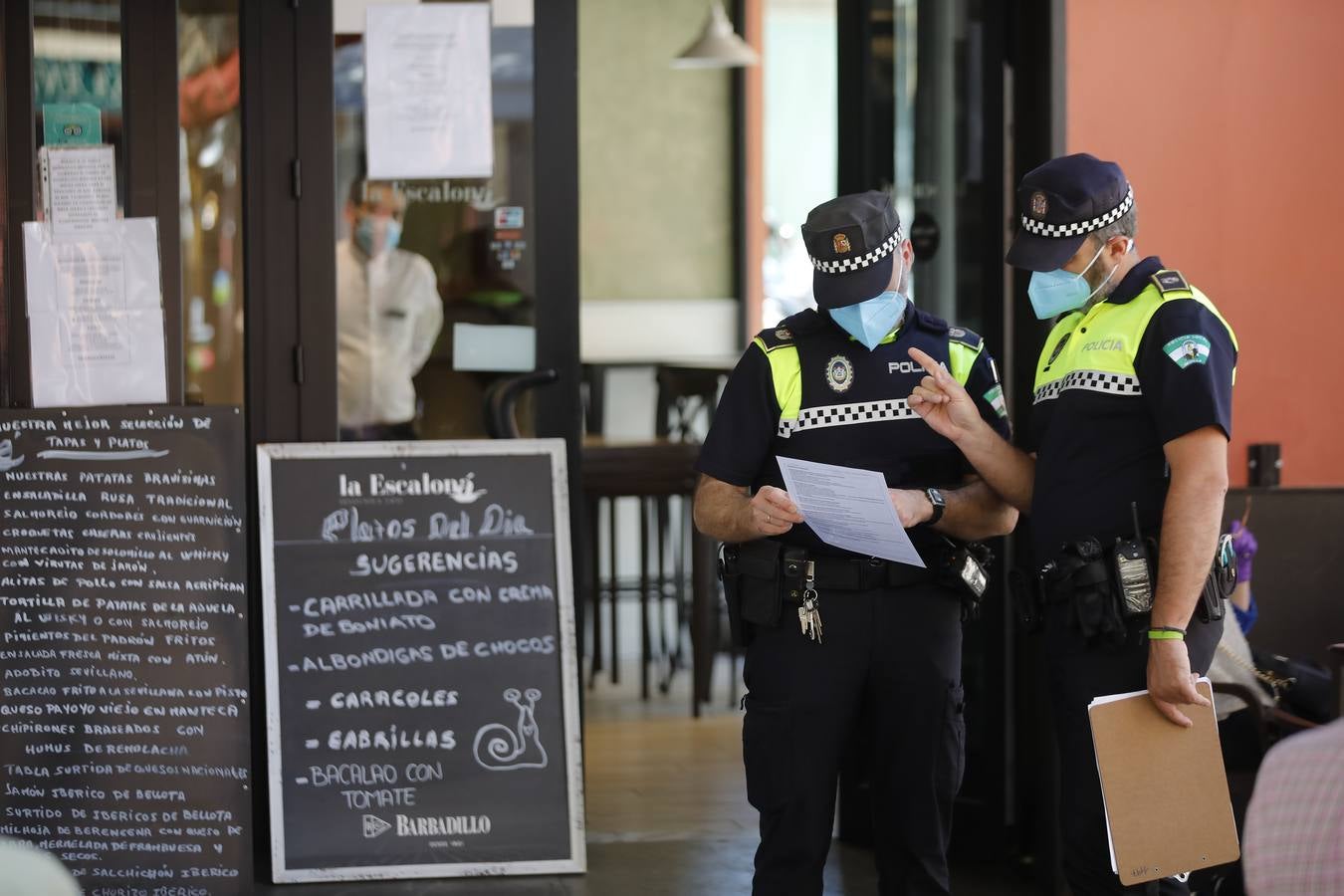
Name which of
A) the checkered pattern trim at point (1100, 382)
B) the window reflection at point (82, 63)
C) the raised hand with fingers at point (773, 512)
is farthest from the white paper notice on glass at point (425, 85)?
the checkered pattern trim at point (1100, 382)

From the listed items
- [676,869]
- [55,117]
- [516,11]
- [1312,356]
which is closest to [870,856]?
[676,869]

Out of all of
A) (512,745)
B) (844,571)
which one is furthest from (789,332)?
(512,745)

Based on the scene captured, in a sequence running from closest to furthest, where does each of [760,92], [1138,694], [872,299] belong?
[1138,694] → [872,299] → [760,92]

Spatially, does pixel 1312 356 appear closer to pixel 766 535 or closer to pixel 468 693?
pixel 766 535

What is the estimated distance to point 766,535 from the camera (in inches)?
97.3

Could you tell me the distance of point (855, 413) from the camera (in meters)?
2.44

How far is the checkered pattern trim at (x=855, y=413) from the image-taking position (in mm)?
2436

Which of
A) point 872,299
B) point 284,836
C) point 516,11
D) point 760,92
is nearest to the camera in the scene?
point 872,299

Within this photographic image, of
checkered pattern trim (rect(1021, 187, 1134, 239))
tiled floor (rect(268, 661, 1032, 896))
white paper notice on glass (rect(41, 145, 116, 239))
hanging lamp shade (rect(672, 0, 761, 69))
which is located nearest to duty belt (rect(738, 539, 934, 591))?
checkered pattern trim (rect(1021, 187, 1134, 239))

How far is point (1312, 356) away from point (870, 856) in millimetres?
1669

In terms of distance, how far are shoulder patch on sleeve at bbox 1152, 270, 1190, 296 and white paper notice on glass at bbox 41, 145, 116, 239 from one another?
8.02 feet

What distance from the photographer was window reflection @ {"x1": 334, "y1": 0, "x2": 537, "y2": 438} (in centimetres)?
353

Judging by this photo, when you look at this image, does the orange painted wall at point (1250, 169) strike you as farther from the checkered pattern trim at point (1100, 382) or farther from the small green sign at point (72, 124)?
the small green sign at point (72, 124)

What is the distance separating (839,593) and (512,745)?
121 cm
